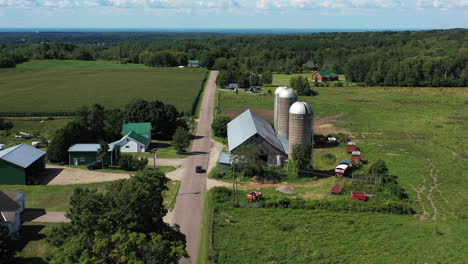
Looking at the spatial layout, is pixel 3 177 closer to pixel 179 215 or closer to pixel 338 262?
pixel 179 215

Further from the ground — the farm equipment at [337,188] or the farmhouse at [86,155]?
the farmhouse at [86,155]

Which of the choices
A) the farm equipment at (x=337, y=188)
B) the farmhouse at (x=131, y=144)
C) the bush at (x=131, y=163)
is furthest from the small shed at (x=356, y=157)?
the farmhouse at (x=131, y=144)

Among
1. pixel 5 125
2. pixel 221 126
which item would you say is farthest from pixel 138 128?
pixel 5 125

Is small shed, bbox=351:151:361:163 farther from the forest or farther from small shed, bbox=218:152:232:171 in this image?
the forest

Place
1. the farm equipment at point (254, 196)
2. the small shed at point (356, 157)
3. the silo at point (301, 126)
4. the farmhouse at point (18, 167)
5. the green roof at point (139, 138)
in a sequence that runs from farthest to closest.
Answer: the green roof at point (139, 138) → the small shed at point (356, 157) → the silo at point (301, 126) → the farmhouse at point (18, 167) → the farm equipment at point (254, 196)

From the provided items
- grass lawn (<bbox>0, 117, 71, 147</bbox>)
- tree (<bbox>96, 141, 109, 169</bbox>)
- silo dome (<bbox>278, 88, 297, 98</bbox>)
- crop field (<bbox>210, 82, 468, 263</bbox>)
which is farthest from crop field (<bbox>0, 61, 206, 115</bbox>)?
tree (<bbox>96, 141, 109, 169</bbox>)

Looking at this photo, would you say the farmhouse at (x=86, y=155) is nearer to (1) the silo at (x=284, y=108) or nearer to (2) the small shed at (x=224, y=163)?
(2) the small shed at (x=224, y=163)
